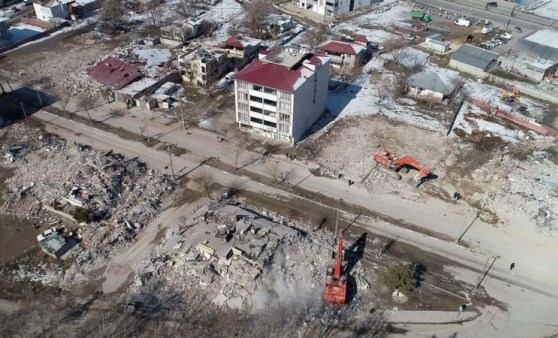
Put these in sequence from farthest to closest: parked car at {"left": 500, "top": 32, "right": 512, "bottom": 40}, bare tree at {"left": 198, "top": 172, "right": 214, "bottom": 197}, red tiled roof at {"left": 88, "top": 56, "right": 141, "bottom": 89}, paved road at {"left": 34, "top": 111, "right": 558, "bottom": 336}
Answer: parked car at {"left": 500, "top": 32, "right": 512, "bottom": 40} < red tiled roof at {"left": 88, "top": 56, "right": 141, "bottom": 89} < bare tree at {"left": 198, "top": 172, "right": 214, "bottom": 197} < paved road at {"left": 34, "top": 111, "right": 558, "bottom": 336}

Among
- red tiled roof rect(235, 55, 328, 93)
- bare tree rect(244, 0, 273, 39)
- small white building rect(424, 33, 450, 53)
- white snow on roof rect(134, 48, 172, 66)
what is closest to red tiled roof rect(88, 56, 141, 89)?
white snow on roof rect(134, 48, 172, 66)

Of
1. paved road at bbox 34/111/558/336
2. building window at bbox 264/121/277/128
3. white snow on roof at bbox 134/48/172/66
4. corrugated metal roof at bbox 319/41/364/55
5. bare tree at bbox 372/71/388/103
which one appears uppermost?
corrugated metal roof at bbox 319/41/364/55

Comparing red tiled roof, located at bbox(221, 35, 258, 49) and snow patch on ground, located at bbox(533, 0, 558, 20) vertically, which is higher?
red tiled roof, located at bbox(221, 35, 258, 49)

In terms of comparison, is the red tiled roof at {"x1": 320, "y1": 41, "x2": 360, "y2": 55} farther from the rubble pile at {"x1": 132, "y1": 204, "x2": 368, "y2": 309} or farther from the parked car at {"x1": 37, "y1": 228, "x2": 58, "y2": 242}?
the parked car at {"x1": 37, "y1": 228, "x2": 58, "y2": 242}

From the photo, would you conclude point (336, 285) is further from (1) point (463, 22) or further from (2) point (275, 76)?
(1) point (463, 22)

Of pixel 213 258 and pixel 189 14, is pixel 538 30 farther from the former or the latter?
pixel 213 258

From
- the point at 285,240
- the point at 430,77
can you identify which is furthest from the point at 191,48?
the point at 285,240

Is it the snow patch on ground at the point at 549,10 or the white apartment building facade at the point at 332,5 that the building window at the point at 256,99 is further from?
the snow patch on ground at the point at 549,10

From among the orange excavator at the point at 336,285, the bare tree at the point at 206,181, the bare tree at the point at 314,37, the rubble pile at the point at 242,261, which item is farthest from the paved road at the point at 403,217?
the bare tree at the point at 314,37
